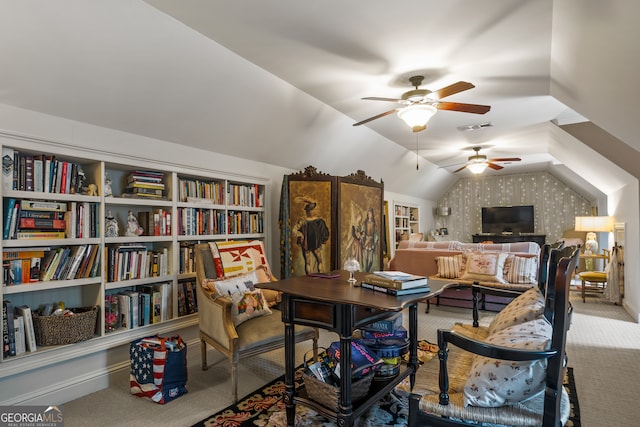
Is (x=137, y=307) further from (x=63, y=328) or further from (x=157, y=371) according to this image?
(x=157, y=371)

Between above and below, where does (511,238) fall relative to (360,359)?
above

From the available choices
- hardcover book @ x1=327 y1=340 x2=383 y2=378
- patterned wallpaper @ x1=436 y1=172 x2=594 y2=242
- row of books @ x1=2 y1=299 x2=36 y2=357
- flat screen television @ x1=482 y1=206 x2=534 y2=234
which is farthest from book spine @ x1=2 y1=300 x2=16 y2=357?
flat screen television @ x1=482 y1=206 x2=534 y2=234

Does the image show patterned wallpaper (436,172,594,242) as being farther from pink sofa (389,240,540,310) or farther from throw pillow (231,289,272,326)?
throw pillow (231,289,272,326)

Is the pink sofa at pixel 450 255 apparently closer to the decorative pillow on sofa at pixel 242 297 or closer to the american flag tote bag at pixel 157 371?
the decorative pillow on sofa at pixel 242 297

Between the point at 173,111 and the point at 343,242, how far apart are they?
93.8 inches

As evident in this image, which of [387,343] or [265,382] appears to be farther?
[265,382]

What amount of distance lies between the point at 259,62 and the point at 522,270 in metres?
4.10

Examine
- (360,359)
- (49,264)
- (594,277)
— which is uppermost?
(49,264)

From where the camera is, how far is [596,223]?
610cm

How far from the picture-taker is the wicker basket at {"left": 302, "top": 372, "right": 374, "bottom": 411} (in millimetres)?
1896

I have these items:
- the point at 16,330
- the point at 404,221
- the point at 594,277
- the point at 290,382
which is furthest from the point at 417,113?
the point at 404,221

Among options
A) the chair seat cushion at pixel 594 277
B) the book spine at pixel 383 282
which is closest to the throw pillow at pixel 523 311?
the book spine at pixel 383 282

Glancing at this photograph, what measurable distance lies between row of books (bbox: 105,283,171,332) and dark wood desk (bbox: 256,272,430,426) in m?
1.44

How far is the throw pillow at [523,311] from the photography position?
65.8 inches
